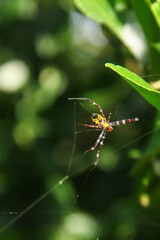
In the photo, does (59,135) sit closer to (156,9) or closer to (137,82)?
(156,9)

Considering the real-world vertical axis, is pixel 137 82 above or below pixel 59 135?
below

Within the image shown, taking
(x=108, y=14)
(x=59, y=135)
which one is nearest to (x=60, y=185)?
(x=59, y=135)

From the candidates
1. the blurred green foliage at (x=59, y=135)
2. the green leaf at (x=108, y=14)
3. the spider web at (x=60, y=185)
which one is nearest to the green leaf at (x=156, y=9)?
the green leaf at (x=108, y=14)

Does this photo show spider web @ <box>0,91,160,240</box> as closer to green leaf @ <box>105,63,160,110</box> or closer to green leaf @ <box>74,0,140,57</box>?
green leaf @ <box>74,0,140,57</box>

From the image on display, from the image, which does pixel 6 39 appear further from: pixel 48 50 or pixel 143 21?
pixel 143 21

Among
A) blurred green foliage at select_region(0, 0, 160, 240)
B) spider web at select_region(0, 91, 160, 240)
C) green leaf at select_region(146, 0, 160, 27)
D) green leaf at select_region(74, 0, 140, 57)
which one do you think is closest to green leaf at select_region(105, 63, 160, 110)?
green leaf at select_region(146, 0, 160, 27)

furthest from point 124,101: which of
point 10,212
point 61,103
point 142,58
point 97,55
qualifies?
point 10,212

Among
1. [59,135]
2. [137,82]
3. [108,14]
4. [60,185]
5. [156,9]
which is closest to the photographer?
[137,82]
